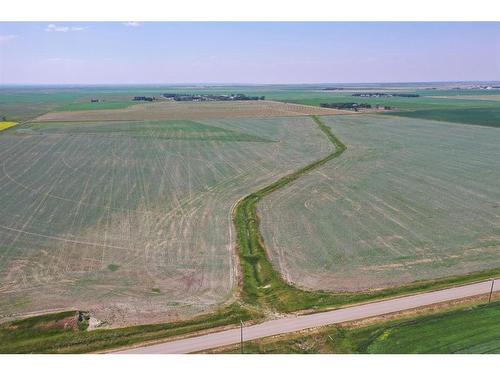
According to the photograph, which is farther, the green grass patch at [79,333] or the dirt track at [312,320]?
the green grass patch at [79,333]

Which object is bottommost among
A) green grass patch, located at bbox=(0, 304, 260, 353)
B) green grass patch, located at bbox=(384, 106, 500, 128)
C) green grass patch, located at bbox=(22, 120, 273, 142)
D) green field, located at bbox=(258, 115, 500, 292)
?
green grass patch, located at bbox=(0, 304, 260, 353)

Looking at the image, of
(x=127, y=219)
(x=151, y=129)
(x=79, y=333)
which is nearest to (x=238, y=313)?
(x=79, y=333)

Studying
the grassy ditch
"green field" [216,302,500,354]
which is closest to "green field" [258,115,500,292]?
the grassy ditch

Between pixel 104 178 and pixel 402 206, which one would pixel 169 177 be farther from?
pixel 402 206

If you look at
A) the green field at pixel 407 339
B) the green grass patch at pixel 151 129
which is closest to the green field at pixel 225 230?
the green field at pixel 407 339

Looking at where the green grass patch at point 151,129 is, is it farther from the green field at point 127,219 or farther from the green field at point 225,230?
the green field at point 225,230

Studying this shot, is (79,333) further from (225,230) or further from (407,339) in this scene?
(407,339)

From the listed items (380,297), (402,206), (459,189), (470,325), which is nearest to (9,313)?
(380,297)

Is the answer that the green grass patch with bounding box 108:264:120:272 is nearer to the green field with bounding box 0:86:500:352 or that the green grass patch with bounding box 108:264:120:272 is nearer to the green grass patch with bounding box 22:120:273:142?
the green field with bounding box 0:86:500:352
